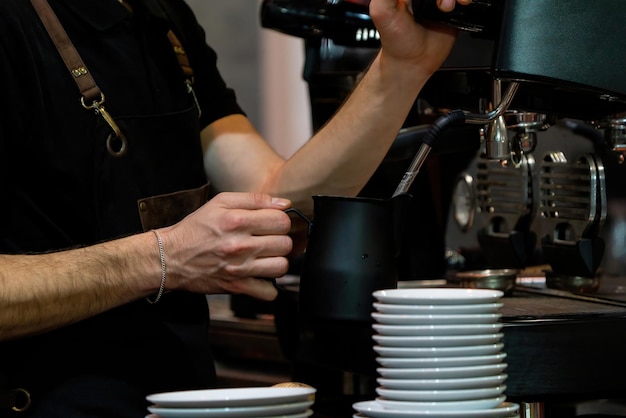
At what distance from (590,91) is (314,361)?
18.8 inches

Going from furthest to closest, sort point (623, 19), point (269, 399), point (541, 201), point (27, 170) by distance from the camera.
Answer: point (541, 201), point (27, 170), point (623, 19), point (269, 399)

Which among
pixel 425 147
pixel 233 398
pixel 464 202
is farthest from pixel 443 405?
pixel 464 202

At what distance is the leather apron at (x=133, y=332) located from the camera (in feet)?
4.06

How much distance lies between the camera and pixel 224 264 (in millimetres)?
1229

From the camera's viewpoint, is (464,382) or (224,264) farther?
(224,264)

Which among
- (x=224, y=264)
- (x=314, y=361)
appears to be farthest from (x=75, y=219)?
(x=314, y=361)

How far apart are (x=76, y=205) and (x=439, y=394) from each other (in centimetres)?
58

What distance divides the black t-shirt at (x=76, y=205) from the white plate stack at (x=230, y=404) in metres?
0.37

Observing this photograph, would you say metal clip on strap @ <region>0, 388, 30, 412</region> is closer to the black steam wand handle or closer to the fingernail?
the fingernail

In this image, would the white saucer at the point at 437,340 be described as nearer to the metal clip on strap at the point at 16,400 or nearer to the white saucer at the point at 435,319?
the white saucer at the point at 435,319

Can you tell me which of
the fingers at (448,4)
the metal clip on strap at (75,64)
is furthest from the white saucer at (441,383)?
the metal clip on strap at (75,64)

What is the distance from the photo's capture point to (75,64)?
1.29 meters

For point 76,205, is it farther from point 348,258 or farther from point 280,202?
point 348,258

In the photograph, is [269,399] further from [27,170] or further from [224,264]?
[27,170]
